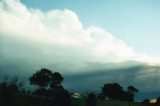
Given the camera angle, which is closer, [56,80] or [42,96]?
[42,96]

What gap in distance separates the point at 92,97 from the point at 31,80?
65986 mm

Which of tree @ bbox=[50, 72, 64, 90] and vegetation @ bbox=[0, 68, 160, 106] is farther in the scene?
tree @ bbox=[50, 72, 64, 90]

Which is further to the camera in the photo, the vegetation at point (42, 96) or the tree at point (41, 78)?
the tree at point (41, 78)

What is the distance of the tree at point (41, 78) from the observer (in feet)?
540

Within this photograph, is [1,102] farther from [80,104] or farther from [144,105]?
Result: [144,105]

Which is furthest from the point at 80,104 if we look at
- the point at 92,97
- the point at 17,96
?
the point at 17,96

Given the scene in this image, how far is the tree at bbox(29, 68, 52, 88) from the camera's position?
164500 mm

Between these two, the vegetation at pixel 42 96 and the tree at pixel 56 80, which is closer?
the vegetation at pixel 42 96

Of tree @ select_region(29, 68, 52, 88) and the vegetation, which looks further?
tree @ select_region(29, 68, 52, 88)

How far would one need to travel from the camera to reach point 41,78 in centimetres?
16550

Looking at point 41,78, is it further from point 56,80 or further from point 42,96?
point 42,96

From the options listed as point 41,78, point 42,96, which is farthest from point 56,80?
point 42,96

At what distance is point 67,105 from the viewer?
8319 cm

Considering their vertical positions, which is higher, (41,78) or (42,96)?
(41,78)
